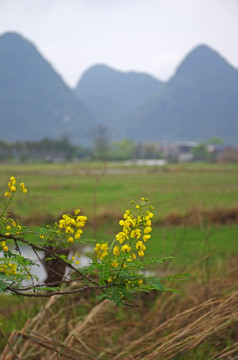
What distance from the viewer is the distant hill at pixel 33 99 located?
134 metres

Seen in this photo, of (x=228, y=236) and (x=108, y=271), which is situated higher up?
(x=108, y=271)

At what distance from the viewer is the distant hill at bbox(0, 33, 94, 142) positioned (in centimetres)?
13425

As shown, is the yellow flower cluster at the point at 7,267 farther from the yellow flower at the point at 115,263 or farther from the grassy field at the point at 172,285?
the yellow flower at the point at 115,263

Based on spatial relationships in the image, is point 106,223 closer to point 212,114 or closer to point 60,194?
point 60,194

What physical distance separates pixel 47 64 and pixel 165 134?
202ft

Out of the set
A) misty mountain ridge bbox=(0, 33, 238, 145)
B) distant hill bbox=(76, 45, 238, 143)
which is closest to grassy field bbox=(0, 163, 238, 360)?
misty mountain ridge bbox=(0, 33, 238, 145)

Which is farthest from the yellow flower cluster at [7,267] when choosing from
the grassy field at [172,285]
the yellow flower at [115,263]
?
the yellow flower at [115,263]

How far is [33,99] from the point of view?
155250 mm

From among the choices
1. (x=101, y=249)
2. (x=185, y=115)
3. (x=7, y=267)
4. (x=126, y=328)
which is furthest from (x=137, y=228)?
(x=185, y=115)

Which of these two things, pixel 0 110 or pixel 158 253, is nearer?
pixel 158 253

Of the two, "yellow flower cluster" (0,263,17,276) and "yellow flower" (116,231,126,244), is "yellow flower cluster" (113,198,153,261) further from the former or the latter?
"yellow flower cluster" (0,263,17,276)

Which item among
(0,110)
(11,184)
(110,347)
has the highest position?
(0,110)

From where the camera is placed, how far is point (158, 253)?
34.6 feet

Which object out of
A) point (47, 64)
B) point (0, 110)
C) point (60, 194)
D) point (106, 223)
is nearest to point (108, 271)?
point (106, 223)
